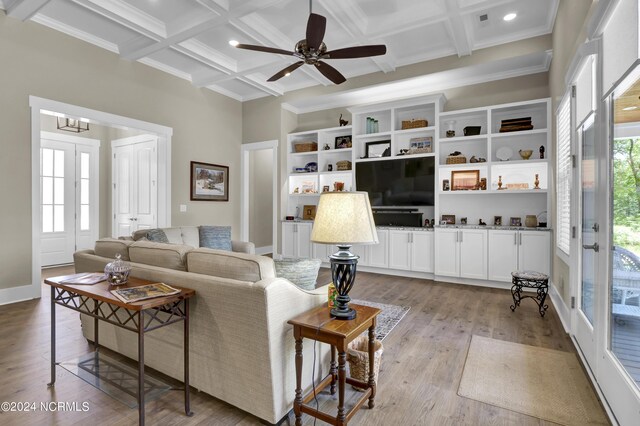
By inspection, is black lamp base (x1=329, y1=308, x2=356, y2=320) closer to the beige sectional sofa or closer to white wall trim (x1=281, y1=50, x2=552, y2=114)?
the beige sectional sofa

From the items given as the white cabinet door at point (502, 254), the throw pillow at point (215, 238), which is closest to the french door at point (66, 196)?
the throw pillow at point (215, 238)

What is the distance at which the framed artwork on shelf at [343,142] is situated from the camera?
20.5ft

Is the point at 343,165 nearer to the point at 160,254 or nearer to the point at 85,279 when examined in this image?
the point at 160,254

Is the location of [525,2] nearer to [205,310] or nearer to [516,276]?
[516,276]

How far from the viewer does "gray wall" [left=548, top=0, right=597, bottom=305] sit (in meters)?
2.73

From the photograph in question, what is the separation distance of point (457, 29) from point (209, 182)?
15.9 feet

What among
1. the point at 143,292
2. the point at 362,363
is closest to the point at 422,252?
the point at 362,363

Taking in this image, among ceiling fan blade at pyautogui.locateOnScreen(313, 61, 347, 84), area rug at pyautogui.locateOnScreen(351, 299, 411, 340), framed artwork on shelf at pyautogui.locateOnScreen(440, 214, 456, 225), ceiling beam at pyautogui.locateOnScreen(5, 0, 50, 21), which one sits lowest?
area rug at pyautogui.locateOnScreen(351, 299, 411, 340)

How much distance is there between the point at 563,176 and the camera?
12.0ft

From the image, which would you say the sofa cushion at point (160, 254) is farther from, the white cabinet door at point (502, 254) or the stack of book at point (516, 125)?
the stack of book at point (516, 125)

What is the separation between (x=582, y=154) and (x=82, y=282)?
391 centimetres

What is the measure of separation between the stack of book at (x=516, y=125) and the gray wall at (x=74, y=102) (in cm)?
508

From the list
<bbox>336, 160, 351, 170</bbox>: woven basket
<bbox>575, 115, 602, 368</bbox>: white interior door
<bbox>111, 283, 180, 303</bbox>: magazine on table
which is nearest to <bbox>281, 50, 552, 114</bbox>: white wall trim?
<bbox>336, 160, 351, 170</bbox>: woven basket

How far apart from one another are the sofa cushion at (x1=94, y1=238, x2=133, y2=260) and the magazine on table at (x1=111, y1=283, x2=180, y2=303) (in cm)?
75
